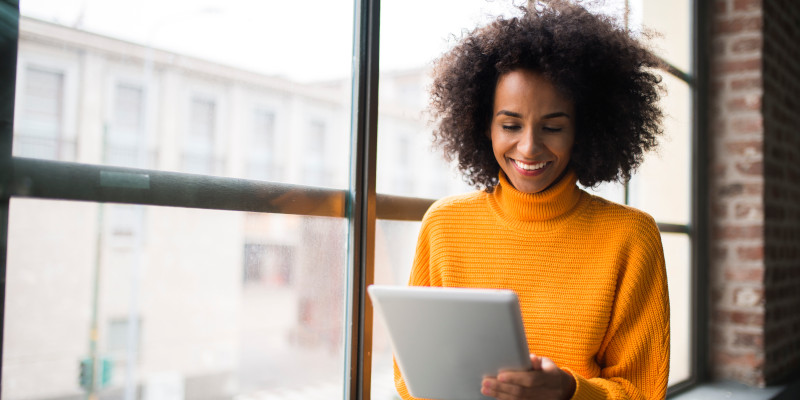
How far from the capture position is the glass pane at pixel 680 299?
2719 millimetres

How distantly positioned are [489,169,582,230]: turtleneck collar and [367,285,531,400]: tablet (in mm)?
351

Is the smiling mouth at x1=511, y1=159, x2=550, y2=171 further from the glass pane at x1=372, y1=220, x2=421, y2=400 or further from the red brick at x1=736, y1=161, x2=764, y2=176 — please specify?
the red brick at x1=736, y1=161, x2=764, y2=176

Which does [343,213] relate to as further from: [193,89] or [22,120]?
[22,120]

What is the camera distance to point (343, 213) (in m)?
1.41

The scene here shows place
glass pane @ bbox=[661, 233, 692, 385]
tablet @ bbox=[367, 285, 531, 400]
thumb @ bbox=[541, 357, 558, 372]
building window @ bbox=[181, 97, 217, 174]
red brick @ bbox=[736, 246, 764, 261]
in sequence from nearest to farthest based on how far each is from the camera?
tablet @ bbox=[367, 285, 531, 400] < thumb @ bbox=[541, 357, 558, 372] < building window @ bbox=[181, 97, 217, 174] < red brick @ bbox=[736, 246, 764, 261] < glass pane @ bbox=[661, 233, 692, 385]

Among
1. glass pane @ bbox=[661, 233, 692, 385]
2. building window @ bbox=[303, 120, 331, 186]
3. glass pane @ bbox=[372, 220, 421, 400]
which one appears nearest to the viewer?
building window @ bbox=[303, 120, 331, 186]

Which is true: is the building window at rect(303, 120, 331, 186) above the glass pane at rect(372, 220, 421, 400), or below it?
above

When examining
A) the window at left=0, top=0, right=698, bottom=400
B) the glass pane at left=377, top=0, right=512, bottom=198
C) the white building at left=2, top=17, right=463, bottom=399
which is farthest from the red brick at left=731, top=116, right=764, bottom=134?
the white building at left=2, top=17, right=463, bottom=399

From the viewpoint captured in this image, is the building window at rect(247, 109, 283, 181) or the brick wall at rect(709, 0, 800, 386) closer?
the building window at rect(247, 109, 283, 181)

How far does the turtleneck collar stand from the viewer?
46.9 inches

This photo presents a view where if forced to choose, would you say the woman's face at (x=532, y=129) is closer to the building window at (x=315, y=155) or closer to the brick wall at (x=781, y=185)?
the building window at (x=315, y=155)

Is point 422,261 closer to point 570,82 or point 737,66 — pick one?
point 570,82

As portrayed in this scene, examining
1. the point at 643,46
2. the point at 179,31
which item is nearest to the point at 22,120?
the point at 179,31

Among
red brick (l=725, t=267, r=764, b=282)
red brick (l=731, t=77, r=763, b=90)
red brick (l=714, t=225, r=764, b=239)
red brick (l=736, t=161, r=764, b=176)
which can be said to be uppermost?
red brick (l=731, t=77, r=763, b=90)
